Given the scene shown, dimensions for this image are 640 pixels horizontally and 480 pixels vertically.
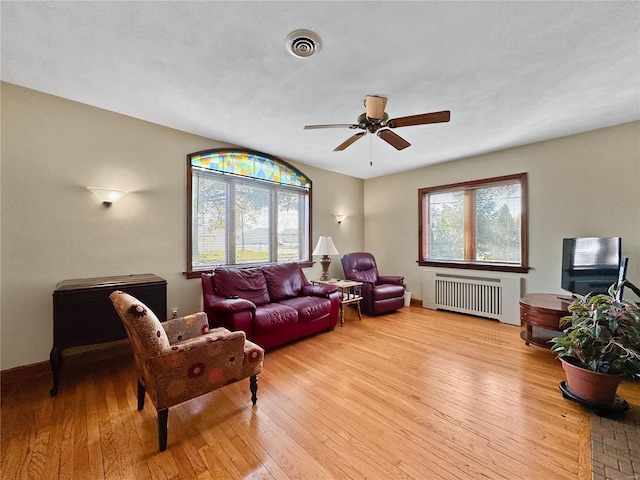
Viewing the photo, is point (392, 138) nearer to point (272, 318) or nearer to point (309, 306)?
point (309, 306)

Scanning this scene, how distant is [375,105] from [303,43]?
722 millimetres

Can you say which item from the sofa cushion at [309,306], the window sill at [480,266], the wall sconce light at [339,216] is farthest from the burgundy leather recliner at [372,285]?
Answer: the sofa cushion at [309,306]

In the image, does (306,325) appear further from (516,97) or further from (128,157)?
(516,97)

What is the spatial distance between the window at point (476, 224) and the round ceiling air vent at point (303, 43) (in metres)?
3.60

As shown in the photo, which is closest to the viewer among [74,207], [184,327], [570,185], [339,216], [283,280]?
[184,327]

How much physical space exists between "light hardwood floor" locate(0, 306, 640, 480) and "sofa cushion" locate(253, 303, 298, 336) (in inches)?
13.2

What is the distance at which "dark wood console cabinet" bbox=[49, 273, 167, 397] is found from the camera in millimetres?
2172

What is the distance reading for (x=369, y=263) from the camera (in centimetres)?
504

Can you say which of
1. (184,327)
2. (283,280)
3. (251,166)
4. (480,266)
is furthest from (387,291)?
(184,327)

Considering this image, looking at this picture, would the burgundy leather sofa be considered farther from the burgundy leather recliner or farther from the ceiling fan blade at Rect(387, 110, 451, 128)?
the ceiling fan blade at Rect(387, 110, 451, 128)

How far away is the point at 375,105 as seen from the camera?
217 cm

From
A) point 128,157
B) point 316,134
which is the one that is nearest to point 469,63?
point 316,134

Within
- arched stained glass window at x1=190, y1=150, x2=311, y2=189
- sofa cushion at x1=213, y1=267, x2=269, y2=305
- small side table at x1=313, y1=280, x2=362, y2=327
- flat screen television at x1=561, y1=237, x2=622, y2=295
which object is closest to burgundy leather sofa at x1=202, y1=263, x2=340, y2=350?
sofa cushion at x1=213, y1=267, x2=269, y2=305

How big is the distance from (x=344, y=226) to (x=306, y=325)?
2628mm
